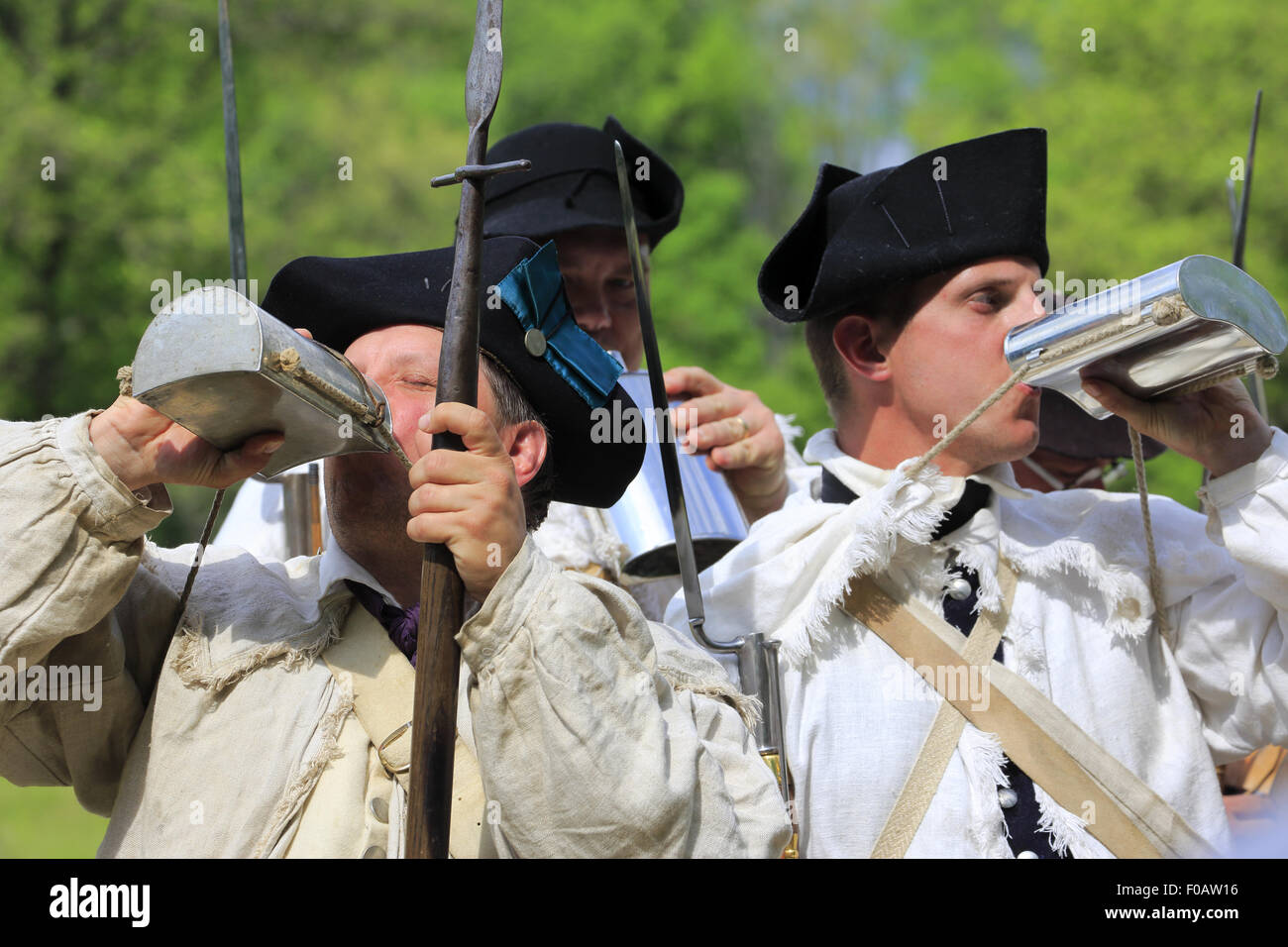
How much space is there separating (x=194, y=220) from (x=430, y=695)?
33.7 ft

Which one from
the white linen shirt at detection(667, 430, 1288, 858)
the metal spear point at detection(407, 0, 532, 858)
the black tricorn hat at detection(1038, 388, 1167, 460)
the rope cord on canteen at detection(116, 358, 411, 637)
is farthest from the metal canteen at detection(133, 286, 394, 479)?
the black tricorn hat at detection(1038, 388, 1167, 460)

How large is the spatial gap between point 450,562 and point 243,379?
379 mm

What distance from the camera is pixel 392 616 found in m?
2.52

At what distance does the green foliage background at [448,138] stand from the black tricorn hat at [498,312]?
366 inches

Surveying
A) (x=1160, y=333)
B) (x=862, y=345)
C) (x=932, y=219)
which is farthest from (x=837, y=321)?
(x=1160, y=333)

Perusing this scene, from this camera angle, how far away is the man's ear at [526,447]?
104 inches

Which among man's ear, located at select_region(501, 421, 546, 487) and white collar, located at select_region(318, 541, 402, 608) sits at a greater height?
man's ear, located at select_region(501, 421, 546, 487)

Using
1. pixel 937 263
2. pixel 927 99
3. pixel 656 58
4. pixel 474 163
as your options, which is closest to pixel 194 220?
pixel 656 58

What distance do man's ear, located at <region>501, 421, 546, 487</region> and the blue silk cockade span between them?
11 cm

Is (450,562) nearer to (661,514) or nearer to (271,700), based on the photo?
(271,700)

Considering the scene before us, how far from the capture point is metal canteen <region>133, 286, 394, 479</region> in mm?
1967

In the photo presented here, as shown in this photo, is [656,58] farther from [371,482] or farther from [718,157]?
[371,482]

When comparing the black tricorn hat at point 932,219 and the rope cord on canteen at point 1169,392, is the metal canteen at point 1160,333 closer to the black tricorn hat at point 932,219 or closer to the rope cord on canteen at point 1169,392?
the rope cord on canteen at point 1169,392

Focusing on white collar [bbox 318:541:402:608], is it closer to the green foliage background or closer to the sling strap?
the sling strap
